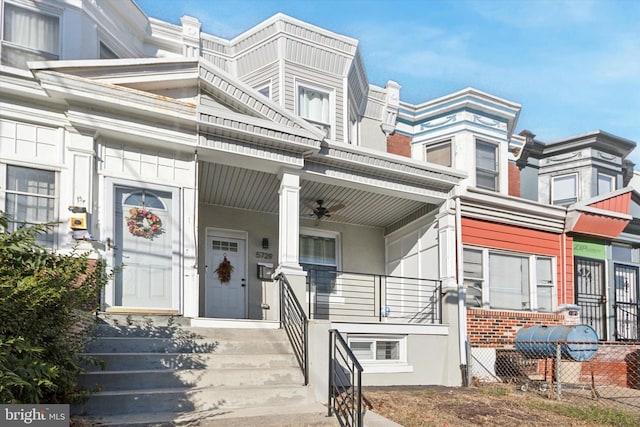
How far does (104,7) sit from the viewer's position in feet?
33.2

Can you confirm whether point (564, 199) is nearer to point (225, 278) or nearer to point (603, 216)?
point (603, 216)

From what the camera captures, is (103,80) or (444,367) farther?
(444,367)

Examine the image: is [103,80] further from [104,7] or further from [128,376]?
[128,376]

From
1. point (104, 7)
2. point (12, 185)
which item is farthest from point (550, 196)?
point (12, 185)

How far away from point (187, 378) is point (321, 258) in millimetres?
6540

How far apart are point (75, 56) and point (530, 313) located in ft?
33.2

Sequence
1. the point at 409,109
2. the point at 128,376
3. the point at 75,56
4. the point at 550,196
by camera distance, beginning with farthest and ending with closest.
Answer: the point at 550,196 → the point at 409,109 → the point at 75,56 → the point at 128,376

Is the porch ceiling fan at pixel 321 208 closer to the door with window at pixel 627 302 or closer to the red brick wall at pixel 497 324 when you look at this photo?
the red brick wall at pixel 497 324

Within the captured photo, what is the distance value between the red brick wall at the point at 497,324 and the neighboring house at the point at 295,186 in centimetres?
4

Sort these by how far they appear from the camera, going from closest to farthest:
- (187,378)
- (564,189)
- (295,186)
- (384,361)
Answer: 1. (187,378)
2. (295,186)
3. (384,361)
4. (564,189)

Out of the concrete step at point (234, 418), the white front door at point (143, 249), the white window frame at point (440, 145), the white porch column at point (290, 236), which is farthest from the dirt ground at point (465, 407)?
the white window frame at point (440, 145)

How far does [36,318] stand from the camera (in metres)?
4.35
